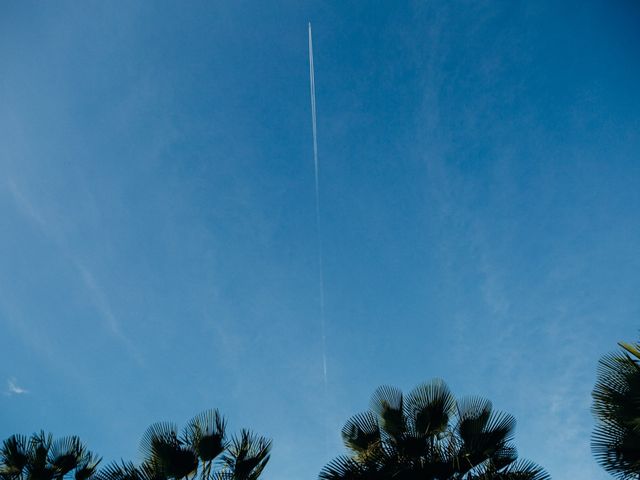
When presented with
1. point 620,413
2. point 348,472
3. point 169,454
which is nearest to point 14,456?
point 169,454

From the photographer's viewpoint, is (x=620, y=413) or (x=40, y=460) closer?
(x=620, y=413)

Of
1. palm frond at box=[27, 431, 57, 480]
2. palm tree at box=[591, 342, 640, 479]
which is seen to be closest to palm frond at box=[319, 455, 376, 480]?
palm tree at box=[591, 342, 640, 479]

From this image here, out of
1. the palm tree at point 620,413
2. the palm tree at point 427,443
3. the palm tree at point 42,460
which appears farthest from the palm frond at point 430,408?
the palm tree at point 42,460

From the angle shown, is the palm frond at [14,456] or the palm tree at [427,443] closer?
the palm tree at [427,443]

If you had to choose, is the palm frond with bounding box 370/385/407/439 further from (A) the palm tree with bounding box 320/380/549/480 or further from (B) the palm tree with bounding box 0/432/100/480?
(B) the palm tree with bounding box 0/432/100/480

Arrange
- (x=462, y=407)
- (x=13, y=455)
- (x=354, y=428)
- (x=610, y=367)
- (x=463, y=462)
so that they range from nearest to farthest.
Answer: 1. (x=610, y=367)
2. (x=463, y=462)
3. (x=462, y=407)
4. (x=354, y=428)
5. (x=13, y=455)

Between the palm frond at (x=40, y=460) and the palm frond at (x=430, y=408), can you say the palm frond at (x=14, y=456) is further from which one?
the palm frond at (x=430, y=408)

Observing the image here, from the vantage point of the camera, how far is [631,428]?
5.45 metres

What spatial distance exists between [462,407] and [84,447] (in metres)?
11.0

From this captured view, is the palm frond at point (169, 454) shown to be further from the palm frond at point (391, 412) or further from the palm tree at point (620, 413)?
the palm tree at point (620, 413)

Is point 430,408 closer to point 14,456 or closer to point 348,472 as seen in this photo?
point 348,472

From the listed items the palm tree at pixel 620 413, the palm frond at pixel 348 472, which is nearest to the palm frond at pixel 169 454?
the palm frond at pixel 348 472

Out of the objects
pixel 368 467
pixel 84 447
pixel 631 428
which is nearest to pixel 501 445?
pixel 631 428

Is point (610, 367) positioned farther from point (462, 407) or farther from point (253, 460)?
point (253, 460)
